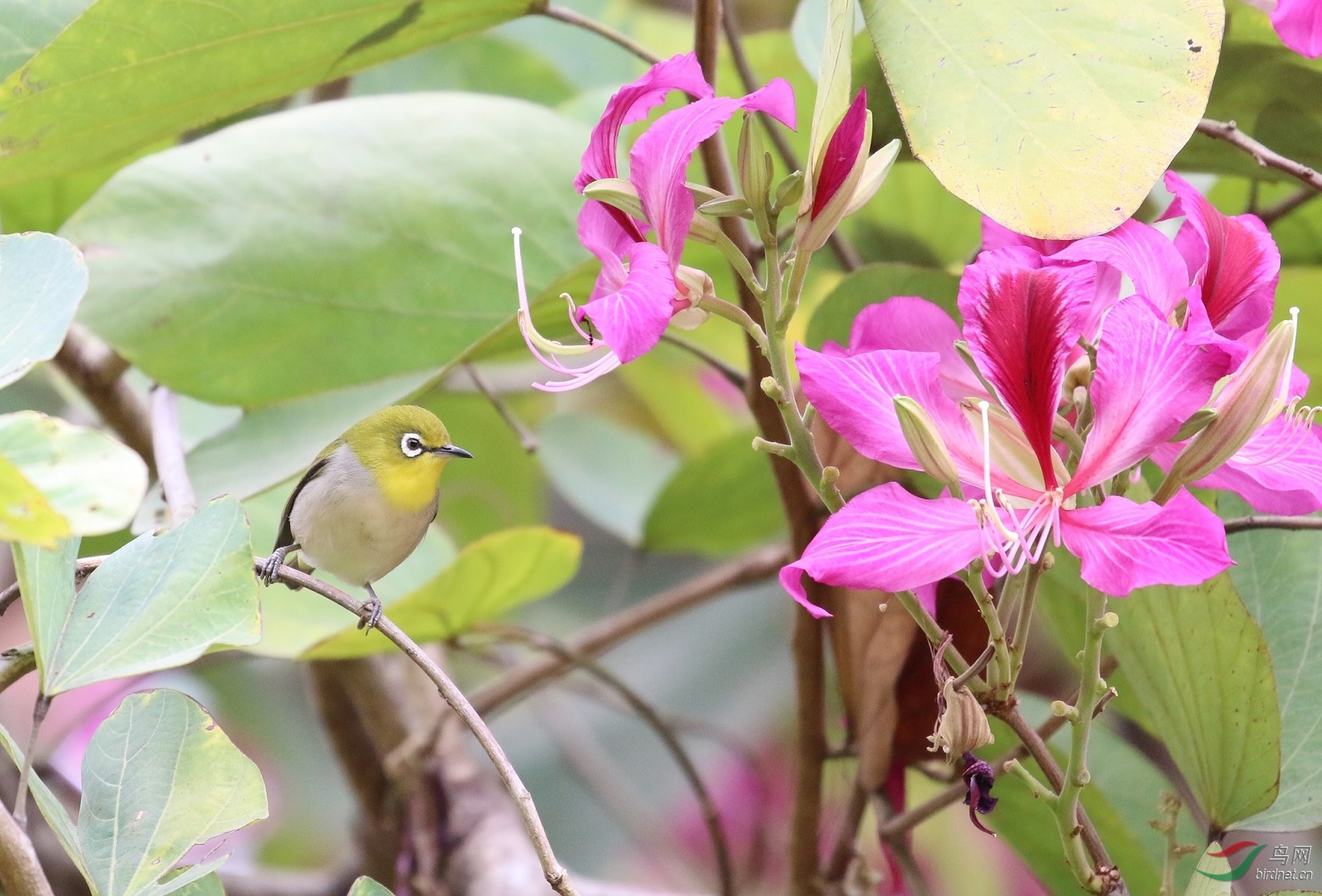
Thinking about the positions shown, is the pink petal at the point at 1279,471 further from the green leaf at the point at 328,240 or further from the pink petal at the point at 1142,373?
the green leaf at the point at 328,240

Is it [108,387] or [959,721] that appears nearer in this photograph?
[959,721]

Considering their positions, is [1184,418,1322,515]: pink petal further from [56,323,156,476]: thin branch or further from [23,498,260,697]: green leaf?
[56,323,156,476]: thin branch

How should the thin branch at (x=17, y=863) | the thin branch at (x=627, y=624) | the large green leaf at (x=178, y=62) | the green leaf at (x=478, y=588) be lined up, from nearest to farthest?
1. the thin branch at (x=17, y=863)
2. the large green leaf at (x=178, y=62)
3. the green leaf at (x=478, y=588)
4. the thin branch at (x=627, y=624)

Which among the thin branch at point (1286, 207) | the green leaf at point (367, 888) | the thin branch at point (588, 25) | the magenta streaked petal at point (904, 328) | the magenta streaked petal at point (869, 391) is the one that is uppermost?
the thin branch at point (588, 25)

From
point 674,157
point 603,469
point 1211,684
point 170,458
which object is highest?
point 674,157

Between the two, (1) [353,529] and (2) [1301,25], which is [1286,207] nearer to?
(2) [1301,25]

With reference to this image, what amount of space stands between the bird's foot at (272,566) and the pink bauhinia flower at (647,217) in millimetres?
408

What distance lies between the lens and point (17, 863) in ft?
1.60

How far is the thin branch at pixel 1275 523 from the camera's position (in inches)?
25.2

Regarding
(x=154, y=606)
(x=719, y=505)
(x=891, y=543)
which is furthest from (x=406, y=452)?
(x=891, y=543)

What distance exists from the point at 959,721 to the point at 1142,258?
0.75ft

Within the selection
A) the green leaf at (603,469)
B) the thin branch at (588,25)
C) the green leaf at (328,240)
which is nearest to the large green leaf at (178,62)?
the thin branch at (588,25)

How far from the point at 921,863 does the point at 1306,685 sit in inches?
39.3

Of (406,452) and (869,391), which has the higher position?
(869,391)
